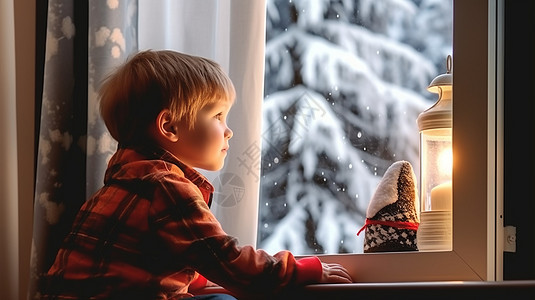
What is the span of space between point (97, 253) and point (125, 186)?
0.14 metres

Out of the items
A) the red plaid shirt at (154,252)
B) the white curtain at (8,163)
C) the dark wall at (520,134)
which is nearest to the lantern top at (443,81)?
the dark wall at (520,134)

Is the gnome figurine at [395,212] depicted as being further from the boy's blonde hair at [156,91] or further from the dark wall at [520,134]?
the boy's blonde hair at [156,91]

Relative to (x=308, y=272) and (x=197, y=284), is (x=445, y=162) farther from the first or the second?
(x=197, y=284)

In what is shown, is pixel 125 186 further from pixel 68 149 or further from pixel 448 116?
pixel 448 116

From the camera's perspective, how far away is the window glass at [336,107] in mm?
1843

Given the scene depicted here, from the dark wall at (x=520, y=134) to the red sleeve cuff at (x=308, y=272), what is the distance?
1.30 feet

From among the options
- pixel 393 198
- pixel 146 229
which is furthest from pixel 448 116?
pixel 146 229

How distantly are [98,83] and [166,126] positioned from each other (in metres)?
0.36

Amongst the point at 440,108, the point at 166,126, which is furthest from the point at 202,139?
the point at 440,108

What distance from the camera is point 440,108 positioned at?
173 centimetres

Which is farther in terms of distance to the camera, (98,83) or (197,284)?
(98,83)

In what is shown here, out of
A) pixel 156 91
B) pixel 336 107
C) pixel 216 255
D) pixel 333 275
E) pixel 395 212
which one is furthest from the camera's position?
pixel 336 107

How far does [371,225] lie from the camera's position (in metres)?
1.78

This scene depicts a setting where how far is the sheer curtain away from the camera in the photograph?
190cm
